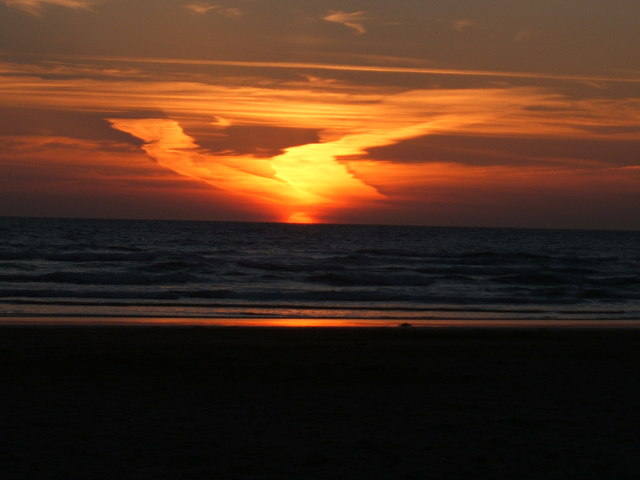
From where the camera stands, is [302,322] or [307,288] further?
[307,288]

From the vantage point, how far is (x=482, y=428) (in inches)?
303

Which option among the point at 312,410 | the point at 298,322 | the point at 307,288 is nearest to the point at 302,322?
the point at 298,322

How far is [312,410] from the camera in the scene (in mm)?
8461

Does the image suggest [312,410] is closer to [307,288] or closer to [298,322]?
[298,322]

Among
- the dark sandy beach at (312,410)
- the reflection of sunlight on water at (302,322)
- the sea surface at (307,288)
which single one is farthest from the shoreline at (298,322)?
the dark sandy beach at (312,410)

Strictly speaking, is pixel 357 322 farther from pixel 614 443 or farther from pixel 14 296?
pixel 614 443

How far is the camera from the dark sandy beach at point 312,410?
6387 mm

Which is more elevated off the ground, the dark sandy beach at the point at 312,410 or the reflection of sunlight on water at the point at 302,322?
the dark sandy beach at the point at 312,410

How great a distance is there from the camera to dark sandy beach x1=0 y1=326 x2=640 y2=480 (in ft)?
21.0

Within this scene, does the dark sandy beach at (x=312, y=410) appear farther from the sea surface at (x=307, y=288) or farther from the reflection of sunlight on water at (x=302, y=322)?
the sea surface at (x=307, y=288)

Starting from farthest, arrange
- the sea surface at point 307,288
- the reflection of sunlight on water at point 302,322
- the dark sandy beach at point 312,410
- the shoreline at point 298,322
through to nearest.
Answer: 1. the sea surface at point 307,288
2. the reflection of sunlight on water at point 302,322
3. the shoreline at point 298,322
4. the dark sandy beach at point 312,410

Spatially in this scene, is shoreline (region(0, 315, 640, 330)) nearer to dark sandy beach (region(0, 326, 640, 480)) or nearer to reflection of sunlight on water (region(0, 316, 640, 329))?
reflection of sunlight on water (region(0, 316, 640, 329))

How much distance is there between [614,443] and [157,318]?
15162mm

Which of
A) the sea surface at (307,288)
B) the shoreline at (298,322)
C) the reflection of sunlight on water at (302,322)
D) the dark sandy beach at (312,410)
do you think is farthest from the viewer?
the sea surface at (307,288)
